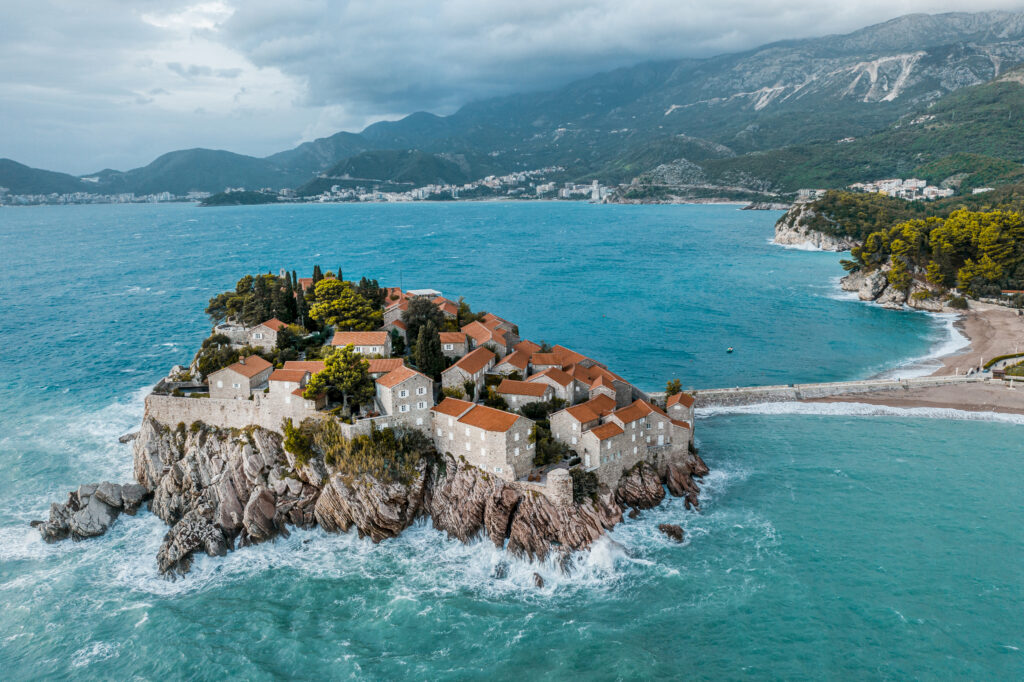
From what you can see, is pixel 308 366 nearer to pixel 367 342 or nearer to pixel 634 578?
pixel 367 342

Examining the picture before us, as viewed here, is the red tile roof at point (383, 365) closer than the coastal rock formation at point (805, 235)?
Yes

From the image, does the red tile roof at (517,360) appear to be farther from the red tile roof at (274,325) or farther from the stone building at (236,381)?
the red tile roof at (274,325)

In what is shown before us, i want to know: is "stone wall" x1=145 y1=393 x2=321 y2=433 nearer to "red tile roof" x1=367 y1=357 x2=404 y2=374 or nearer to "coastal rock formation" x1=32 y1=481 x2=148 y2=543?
"red tile roof" x1=367 y1=357 x2=404 y2=374

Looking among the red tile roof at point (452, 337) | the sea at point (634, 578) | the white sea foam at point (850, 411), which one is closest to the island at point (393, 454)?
the sea at point (634, 578)

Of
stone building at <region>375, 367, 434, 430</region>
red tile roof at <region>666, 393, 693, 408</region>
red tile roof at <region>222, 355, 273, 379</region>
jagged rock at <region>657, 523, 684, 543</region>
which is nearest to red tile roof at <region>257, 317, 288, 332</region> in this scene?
red tile roof at <region>222, 355, 273, 379</region>

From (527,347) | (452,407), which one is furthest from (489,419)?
(527,347)

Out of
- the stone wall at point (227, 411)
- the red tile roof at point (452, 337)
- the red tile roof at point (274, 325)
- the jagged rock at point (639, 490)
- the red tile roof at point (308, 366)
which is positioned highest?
the red tile roof at point (274, 325)
